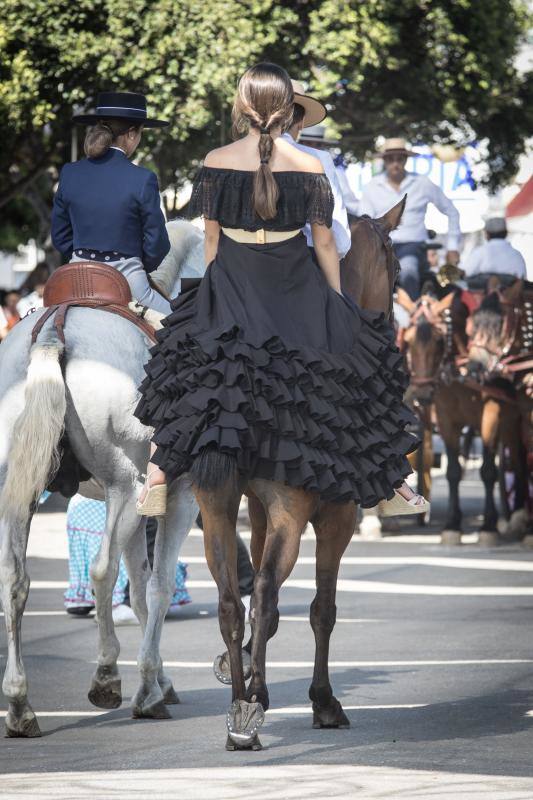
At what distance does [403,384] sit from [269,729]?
149 cm

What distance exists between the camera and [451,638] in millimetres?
10195

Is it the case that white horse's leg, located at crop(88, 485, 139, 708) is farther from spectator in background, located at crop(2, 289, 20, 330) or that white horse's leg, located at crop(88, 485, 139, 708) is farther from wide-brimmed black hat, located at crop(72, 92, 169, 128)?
spectator in background, located at crop(2, 289, 20, 330)

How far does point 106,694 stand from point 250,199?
8.00ft

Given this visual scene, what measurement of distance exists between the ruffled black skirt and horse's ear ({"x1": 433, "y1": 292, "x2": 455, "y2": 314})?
9.43m

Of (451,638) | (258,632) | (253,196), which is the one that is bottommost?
(451,638)

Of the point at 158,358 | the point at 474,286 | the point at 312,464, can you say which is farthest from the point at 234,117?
the point at 474,286

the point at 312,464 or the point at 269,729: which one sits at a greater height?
the point at 312,464

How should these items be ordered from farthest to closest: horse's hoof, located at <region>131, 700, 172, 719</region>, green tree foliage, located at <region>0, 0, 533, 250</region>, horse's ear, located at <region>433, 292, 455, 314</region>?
green tree foliage, located at <region>0, 0, 533, 250</region> → horse's ear, located at <region>433, 292, 455, 314</region> → horse's hoof, located at <region>131, 700, 172, 719</region>

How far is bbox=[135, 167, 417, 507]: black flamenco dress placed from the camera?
6695 mm

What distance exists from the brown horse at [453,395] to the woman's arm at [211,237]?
9.27 metres

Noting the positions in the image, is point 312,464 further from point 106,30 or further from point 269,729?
point 106,30

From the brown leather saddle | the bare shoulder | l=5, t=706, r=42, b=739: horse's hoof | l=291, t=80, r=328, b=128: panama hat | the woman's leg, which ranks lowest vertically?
l=5, t=706, r=42, b=739: horse's hoof

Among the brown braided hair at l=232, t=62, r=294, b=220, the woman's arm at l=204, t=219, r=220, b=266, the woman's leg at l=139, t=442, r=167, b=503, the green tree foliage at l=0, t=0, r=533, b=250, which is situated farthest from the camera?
the green tree foliage at l=0, t=0, r=533, b=250

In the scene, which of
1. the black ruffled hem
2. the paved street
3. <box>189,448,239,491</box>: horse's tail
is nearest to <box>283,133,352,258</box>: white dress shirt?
the black ruffled hem
